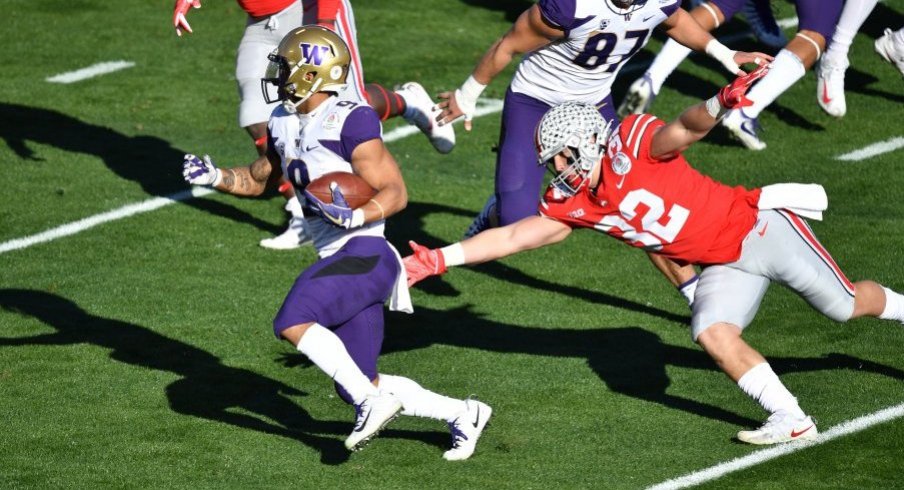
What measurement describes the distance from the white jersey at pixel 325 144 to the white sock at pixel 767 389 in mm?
1833

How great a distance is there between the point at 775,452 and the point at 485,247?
A: 5.47ft

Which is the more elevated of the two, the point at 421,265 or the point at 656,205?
the point at 656,205

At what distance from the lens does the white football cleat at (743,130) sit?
11461mm

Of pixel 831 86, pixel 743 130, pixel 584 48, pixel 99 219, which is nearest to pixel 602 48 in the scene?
pixel 584 48

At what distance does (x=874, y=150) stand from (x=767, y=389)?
503cm

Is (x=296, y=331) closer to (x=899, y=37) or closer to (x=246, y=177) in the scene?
(x=246, y=177)

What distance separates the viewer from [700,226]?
6938 mm

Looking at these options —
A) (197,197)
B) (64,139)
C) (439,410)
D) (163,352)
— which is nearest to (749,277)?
(439,410)

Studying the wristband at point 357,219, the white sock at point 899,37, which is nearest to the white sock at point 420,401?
the wristband at point 357,219

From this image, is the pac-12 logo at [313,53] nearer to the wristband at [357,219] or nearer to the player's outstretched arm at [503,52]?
the wristband at [357,219]

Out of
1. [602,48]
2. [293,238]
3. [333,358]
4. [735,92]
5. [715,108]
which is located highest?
[735,92]

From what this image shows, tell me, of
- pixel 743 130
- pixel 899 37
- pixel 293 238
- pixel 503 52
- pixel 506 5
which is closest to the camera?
pixel 503 52

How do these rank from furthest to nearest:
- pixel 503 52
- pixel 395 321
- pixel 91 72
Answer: pixel 91 72
pixel 395 321
pixel 503 52

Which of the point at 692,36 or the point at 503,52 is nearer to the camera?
the point at 503,52
